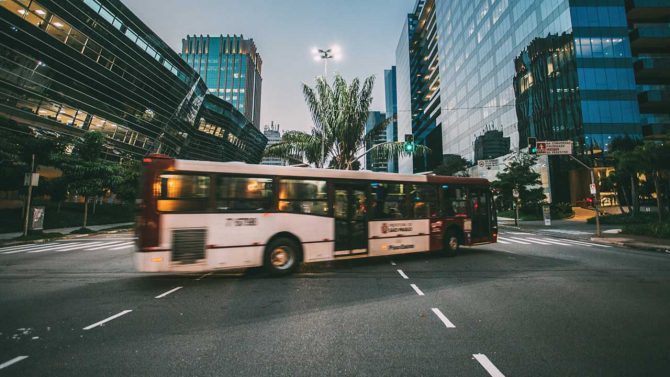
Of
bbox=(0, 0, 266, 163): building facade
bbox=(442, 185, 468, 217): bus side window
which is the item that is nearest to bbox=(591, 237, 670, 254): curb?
bbox=(442, 185, 468, 217): bus side window

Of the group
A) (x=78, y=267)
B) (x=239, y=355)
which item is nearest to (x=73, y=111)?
(x=78, y=267)

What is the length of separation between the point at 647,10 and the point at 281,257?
6428 centimetres

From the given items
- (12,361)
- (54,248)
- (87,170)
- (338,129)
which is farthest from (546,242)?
(87,170)

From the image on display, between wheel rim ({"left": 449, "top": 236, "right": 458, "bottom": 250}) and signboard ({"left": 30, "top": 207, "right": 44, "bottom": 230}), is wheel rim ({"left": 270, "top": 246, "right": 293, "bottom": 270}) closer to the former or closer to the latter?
wheel rim ({"left": 449, "top": 236, "right": 458, "bottom": 250})

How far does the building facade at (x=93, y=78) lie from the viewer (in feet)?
84.8

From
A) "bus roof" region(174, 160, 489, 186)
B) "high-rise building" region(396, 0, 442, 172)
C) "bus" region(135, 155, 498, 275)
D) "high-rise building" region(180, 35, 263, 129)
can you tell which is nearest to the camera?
"bus" region(135, 155, 498, 275)

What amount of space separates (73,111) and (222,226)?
3612 centimetres

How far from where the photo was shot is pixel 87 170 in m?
22.7

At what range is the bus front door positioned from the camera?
9.16 metres

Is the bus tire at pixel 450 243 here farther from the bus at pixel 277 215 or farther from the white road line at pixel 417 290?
the white road line at pixel 417 290

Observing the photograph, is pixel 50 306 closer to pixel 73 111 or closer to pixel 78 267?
pixel 78 267

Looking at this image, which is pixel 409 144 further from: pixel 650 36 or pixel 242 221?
pixel 650 36

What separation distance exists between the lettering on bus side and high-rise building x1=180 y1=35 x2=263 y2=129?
513 ft

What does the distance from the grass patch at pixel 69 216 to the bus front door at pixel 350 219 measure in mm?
26907
